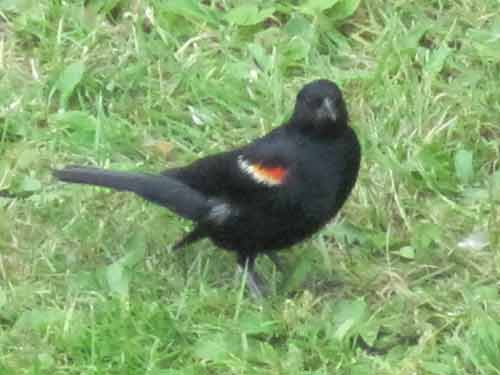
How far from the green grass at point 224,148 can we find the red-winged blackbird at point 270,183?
195mm

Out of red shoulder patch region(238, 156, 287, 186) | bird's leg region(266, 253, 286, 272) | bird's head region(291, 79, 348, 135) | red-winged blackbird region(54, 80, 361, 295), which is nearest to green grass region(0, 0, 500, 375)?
bird's leg region(266, 253, 286, 272)

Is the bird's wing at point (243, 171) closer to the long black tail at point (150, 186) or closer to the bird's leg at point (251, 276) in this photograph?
the long black tail at point (150, 186)

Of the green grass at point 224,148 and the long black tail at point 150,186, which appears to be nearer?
the green grass at point 224,148

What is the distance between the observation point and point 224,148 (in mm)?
5996

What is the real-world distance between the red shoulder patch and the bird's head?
170 mm

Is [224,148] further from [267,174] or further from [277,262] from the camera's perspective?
[267,174]

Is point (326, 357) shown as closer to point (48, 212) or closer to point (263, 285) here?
point (263, 285)

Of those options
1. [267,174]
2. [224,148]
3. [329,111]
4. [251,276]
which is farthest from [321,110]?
[224,148]

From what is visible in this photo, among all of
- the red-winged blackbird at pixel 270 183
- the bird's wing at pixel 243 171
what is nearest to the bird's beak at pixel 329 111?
the red-winged blackbird at pixel 270 183

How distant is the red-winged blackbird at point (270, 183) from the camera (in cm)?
500

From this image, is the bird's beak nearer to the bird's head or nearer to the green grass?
the bird's head

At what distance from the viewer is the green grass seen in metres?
Answer: 4.91

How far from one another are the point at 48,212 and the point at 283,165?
41.2 inches

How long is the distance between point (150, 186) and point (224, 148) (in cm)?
76
